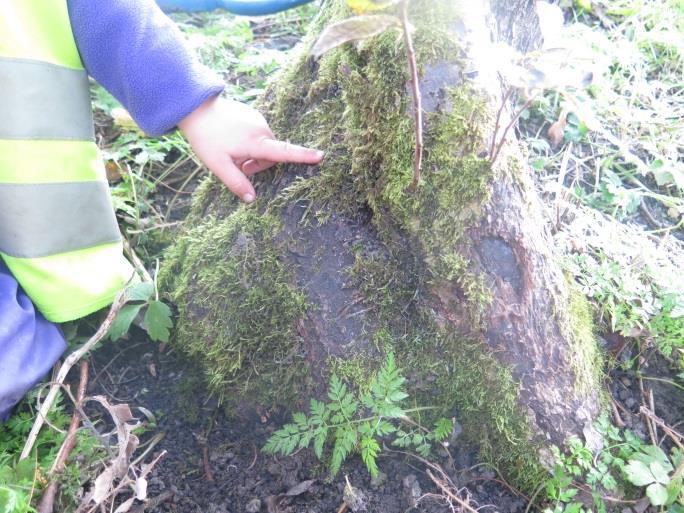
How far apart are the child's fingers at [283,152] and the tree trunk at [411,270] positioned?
4cm

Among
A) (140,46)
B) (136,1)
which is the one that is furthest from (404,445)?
(136,1)

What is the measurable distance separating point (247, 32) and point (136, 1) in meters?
1.45

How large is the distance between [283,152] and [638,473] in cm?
128

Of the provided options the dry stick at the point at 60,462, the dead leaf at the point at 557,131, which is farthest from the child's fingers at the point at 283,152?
the dead leaf at the point at 557,131

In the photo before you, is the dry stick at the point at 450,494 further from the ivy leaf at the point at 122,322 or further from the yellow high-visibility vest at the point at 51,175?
the yellow high-visibility vest at the point at 51,175

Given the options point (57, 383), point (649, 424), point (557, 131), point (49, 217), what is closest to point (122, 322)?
point (57, 383)

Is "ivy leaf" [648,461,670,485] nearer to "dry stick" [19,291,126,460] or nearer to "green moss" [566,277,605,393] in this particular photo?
"green moss" [566,277,605,393]

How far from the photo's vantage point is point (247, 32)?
303 centimetres

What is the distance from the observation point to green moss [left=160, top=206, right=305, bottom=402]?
1612 mm

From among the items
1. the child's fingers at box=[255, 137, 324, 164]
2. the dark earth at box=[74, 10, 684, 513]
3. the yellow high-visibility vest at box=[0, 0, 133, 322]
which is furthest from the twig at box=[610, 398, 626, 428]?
the yellow high-visibility vest at box=[0, 0, 133, 322]

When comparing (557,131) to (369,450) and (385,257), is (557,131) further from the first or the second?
(369,450)

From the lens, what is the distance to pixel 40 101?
63.2 inches

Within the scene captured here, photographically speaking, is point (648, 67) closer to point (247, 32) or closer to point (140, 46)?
point (247, 32)

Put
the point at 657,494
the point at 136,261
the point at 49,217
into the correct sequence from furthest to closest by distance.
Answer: the point at 136,261
the point at 49,217
the point at 657,494
